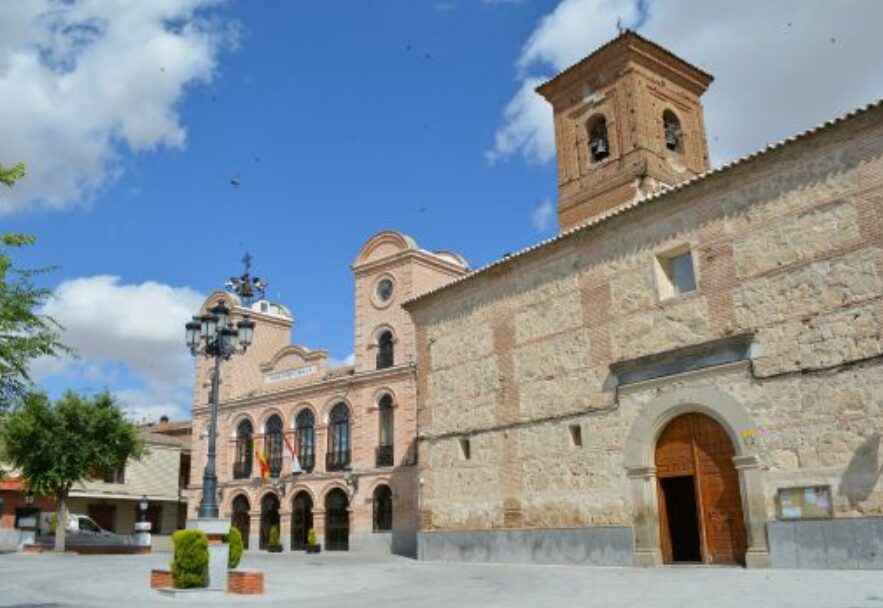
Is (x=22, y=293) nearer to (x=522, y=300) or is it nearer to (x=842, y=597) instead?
(x=842, y=597)

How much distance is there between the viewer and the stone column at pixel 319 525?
29859 mm

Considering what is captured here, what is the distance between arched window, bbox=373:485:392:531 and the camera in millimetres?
28078

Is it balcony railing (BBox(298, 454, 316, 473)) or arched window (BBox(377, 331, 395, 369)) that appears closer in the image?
arched window (BBox(377, 331, 395, 369))

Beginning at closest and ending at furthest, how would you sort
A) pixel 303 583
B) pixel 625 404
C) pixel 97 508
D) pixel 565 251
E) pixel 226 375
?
pixel 303 583 → pixel 625 404 → pixel 565 251 → pixel 226 375 → pixel 97 508

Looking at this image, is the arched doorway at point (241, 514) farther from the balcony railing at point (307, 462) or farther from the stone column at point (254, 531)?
the balcony railing at point (307, 462)

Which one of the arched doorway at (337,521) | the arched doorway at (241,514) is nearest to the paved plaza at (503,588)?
the arched doorway at (337,521)

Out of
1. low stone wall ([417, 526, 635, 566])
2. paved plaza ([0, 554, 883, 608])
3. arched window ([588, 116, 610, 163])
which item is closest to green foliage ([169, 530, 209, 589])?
paved plaza ([0, 554, 883, 608])

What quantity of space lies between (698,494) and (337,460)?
18.2m

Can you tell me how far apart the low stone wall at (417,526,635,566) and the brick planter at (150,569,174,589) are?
7.99m

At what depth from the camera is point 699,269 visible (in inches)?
594

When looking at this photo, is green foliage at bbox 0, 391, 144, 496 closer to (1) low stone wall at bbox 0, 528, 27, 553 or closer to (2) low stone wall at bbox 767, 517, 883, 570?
(1) low stone wall at bbox 0, 528, 27, 553

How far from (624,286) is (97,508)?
32.2m

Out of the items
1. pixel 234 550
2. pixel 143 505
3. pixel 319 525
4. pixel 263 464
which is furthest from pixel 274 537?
pixel 234 550

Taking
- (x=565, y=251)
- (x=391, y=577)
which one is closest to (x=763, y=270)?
(x=565, y=251)
